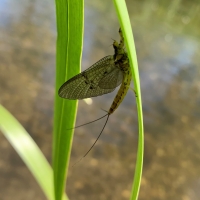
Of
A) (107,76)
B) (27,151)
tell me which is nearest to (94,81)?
(107,76)

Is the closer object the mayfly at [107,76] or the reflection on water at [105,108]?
the mayfly at [107,76]

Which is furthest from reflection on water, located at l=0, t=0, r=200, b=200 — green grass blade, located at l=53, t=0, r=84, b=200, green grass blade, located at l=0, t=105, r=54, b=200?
green grass blade, located at l=53, t=0, r=84, b=200

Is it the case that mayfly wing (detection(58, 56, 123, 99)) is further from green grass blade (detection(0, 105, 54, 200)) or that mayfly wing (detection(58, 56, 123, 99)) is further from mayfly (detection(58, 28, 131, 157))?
green grass blade (detection(0, 105, 54, 200))

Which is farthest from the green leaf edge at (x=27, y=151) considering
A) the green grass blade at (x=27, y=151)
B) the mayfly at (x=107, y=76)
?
the mayfly at (x=107, y=76)

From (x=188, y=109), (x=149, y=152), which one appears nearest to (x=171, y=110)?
(x=188, y=109)

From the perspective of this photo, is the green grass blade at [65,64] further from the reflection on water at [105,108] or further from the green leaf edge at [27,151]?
the reflection on water at [105,108]

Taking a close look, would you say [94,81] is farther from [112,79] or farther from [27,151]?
[27,151]

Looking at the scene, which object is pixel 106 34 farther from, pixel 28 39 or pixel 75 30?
pixel 75 30

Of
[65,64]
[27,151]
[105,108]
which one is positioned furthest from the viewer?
[105,108]
